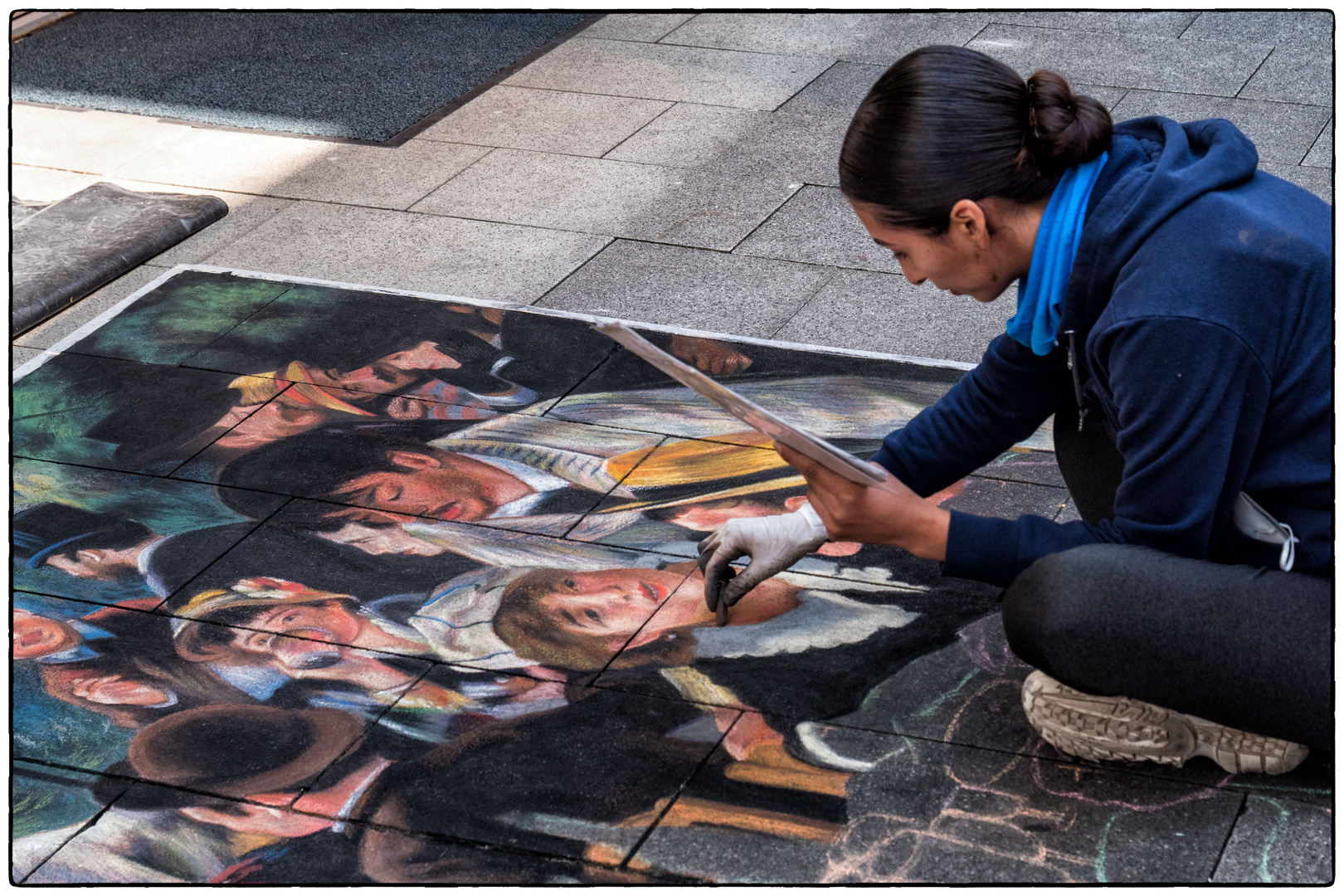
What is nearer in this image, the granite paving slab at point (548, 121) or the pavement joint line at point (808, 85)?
the granite paving slab at point (548, 121)

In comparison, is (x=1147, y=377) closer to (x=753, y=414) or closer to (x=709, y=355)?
(x=753, y=414)

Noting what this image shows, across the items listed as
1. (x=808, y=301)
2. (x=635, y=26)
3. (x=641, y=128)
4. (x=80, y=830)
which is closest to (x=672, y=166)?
A: (x=641, y=128)

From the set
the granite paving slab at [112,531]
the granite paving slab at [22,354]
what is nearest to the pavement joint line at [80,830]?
the granite paving slab at [112,531]

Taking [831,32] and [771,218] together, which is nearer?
[771,218]

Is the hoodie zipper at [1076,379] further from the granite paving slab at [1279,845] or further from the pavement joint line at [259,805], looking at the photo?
the pavement joint line at [259,805]

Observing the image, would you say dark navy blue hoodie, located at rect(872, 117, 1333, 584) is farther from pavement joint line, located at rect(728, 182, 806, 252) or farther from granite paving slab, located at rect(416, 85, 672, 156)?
granite paving slab, located at rect(416, 85, 672, 156)

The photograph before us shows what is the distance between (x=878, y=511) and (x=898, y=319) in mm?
2078

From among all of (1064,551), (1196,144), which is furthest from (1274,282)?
(1064,551)

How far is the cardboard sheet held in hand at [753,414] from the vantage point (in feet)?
6.77

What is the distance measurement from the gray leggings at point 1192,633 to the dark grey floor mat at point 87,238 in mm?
3525

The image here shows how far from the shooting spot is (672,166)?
5.46 metres

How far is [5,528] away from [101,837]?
101cm

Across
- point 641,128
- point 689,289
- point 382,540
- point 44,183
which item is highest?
point 641,128

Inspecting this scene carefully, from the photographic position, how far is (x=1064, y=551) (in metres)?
2.16
